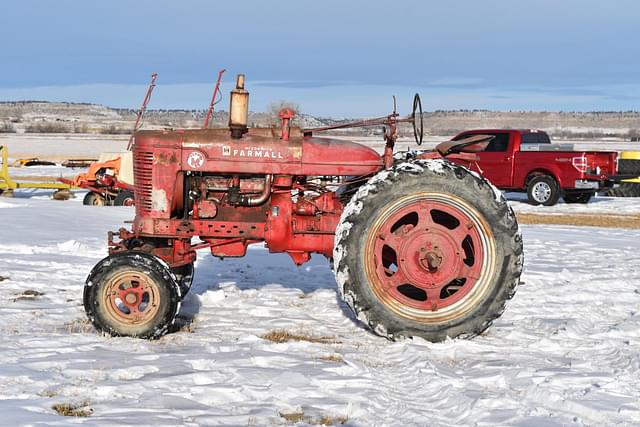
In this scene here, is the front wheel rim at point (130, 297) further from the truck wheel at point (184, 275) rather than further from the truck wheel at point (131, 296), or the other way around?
the truck wheel at point (184, 275)

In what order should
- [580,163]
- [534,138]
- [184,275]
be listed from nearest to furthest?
[184,275], [580,163], [534,138]

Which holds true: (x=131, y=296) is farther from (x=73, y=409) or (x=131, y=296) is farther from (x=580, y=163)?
(x=580, y=163)

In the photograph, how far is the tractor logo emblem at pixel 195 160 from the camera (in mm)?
5363

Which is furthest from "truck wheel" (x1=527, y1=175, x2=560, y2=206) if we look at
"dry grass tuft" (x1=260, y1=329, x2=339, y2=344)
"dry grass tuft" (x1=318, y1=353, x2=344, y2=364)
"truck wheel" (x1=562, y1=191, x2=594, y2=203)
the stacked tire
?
"dry grass tuft" (x1=318, y1=353, x2=344, y2=364)

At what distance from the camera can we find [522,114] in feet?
608

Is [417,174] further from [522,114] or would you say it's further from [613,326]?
[522,114]

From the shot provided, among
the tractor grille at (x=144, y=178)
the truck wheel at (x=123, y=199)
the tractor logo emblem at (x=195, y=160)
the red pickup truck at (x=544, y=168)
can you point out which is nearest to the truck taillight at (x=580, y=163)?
the red pickup truck at (x=544, y=168)

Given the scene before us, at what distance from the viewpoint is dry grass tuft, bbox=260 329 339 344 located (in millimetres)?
5090

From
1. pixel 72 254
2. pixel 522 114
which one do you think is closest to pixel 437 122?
pixel 522 114

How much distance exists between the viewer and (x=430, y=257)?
199 inches

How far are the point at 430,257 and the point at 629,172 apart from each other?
1762 centimetres

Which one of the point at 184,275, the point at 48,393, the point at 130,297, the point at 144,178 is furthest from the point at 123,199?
the point at 48,393

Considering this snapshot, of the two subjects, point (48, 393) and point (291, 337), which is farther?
point (291, 337)

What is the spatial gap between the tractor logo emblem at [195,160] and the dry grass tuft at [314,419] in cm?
245
